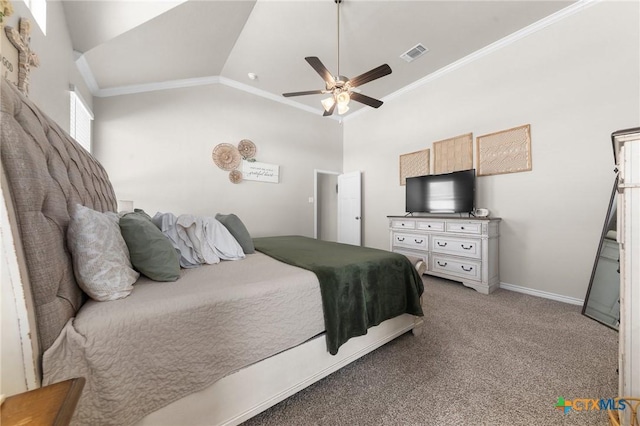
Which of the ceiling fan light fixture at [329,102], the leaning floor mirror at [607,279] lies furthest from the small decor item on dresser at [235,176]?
the leaning floor mirror at [607,279]

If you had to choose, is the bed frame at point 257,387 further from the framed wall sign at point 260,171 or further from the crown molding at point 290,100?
the crown molding at point 290,100

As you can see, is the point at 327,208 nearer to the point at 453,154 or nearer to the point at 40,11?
the point at 453,154

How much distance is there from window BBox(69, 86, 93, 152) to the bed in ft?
5.45

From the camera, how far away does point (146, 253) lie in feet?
3.94

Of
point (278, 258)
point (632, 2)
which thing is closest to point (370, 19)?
point (632, 2)

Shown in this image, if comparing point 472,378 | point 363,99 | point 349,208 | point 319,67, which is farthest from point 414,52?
point 472,378

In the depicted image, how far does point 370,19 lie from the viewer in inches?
104

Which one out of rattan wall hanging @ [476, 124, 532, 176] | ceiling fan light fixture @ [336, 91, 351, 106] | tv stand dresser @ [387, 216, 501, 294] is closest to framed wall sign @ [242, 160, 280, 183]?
ceiling fan light fixture @ [336, 91, 351, 106]

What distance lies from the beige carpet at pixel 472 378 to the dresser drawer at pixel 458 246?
0.90 metres

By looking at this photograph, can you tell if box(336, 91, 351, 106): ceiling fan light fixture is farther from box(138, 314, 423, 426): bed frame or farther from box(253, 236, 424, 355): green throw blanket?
box(138, 314, 423, 426): bed frame

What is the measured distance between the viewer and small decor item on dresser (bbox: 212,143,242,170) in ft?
12.6

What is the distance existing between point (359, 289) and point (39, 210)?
1485 millimetres

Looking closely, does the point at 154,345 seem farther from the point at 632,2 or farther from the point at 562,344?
the point at 632,2

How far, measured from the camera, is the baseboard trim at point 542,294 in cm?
243
